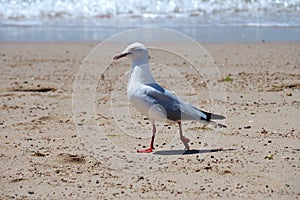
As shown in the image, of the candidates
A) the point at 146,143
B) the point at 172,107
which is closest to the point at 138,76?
the point at 172,107

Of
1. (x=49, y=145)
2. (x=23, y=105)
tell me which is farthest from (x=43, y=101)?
(x=49, y=145)

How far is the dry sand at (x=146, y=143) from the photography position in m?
4.79

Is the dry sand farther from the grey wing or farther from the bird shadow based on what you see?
the grey wing

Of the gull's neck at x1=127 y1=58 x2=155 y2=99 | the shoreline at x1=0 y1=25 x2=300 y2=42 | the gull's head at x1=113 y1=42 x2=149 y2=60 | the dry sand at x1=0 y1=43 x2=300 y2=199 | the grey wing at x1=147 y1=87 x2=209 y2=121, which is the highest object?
the gull's head at x1=113 y1=42 x2=149 y2=60

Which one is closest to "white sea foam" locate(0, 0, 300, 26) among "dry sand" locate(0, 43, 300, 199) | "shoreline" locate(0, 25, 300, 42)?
"shoreline" locate(0, 25, 300, 42)

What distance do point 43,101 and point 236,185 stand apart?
3897 mm

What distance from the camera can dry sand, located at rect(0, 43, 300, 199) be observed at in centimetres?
479

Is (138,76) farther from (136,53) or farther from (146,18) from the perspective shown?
(146,18)

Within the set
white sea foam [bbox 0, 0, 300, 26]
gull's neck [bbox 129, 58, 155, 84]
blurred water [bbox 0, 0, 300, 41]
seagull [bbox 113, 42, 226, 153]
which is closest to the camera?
seagull [bbox 113, 42, 226, 153]

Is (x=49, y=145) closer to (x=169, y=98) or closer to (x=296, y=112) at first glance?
(x=169, y=98)

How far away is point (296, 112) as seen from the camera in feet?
24.1

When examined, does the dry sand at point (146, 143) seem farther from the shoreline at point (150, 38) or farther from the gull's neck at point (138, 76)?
the shoreline at point (150, 38)

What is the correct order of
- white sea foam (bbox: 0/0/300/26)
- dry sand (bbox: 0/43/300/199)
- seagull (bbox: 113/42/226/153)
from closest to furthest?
dry sand (bbox: 0/43/300/199)
seagull (bbox: 113/42/226/153)
white sea foam (bbox: 0/0/300/26)

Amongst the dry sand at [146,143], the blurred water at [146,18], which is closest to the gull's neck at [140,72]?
the dry sand at [146,143]
